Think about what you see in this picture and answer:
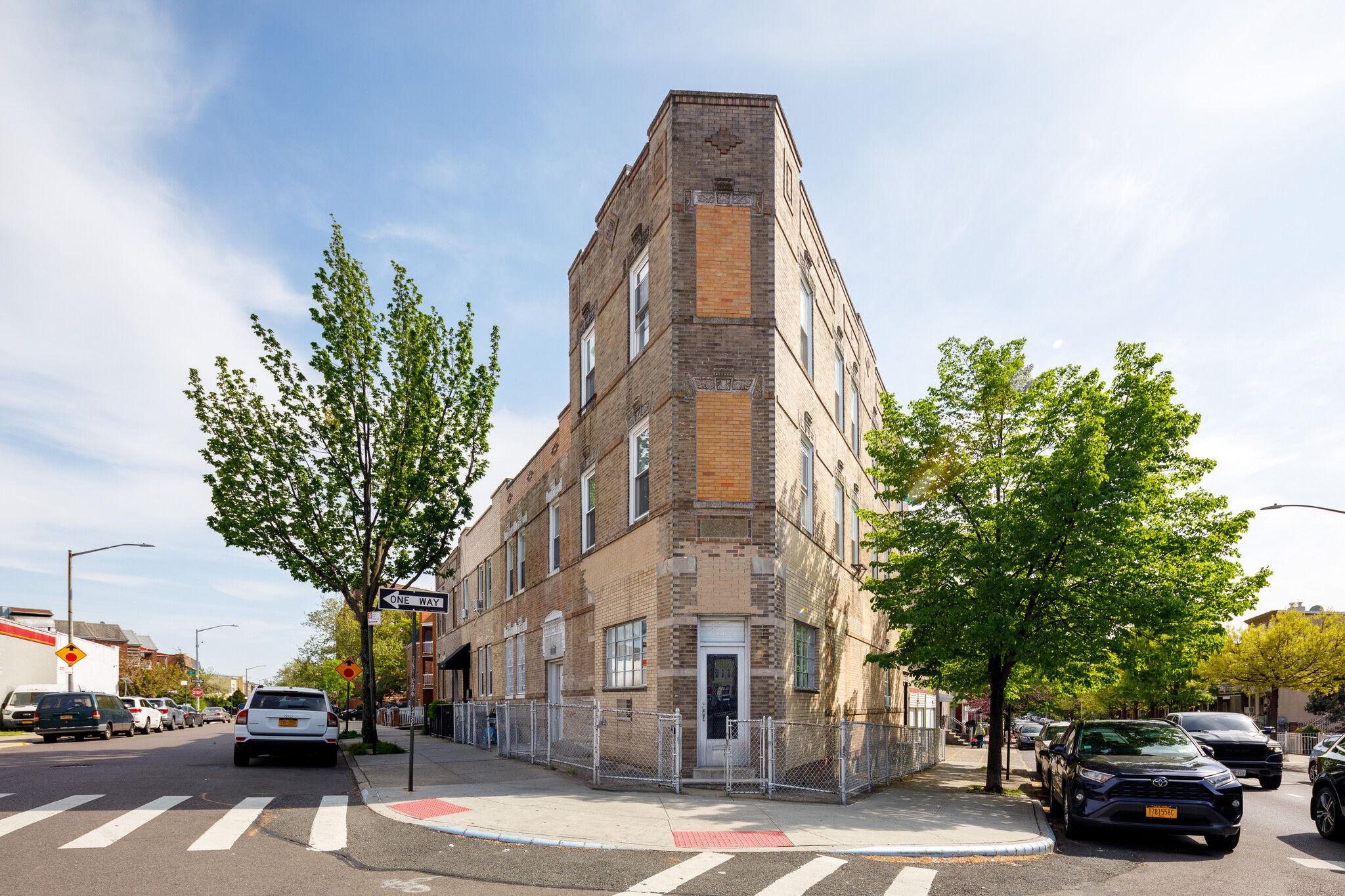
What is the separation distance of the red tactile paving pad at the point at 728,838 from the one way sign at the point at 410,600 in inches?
180

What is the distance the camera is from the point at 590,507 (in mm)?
22406

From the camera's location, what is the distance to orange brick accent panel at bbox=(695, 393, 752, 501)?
55.2 feet

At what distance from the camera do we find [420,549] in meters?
27.6

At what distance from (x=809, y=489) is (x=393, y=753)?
40.6 ft

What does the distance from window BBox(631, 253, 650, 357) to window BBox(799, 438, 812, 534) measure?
395 cm

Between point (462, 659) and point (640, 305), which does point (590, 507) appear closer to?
point (640, 305)

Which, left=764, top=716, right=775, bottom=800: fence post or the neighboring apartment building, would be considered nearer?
left=764, top=716, right=775, bottom=800: fence post

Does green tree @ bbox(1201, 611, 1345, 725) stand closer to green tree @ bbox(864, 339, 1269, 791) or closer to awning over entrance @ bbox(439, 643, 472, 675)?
green tree @ bbox(864, 339, 1269, 791)

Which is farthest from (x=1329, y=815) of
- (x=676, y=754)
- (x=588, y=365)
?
(x=588, y=365)

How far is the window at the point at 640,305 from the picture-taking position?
1908cm

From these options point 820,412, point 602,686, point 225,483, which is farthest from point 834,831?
point 225,483

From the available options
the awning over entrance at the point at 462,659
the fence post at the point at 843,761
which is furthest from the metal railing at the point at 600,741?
the awning over entrance at the point at 462,659

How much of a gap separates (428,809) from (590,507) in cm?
1047

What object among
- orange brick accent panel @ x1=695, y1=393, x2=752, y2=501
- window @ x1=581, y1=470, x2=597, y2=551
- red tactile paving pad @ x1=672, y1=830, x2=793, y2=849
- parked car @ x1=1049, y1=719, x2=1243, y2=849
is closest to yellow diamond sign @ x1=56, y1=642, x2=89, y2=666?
window @ x1=581, y1=470, x2=597, y2=551
